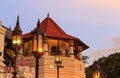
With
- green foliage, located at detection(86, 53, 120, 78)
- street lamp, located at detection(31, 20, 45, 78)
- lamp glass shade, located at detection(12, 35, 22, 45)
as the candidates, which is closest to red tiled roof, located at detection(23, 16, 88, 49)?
green foliage, located at detection(86, 53, 120, 78)

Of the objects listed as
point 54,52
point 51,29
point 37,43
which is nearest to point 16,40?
point 37,43

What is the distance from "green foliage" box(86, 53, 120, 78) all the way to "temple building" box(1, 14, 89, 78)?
651 inches

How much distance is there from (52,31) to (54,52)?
2.70m

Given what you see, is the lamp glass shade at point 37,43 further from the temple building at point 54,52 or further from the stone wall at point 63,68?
the stone wall at point 63,68

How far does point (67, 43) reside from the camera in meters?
44.3

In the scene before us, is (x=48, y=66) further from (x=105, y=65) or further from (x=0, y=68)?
(x=105, y=65)

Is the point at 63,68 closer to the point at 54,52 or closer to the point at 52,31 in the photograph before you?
the point at 54,52

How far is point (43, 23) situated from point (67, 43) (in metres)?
4.06

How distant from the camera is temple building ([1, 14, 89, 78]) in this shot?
130ft

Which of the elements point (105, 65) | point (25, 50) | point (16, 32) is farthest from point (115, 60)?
point (16, 32)

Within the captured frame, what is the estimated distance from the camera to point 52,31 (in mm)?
43312

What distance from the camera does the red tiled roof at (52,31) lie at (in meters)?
42.1

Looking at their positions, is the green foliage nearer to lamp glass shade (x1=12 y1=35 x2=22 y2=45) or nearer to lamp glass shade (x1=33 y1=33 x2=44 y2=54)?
lamp glass shade (x1=12 y1=35 x2=22 y2=45)

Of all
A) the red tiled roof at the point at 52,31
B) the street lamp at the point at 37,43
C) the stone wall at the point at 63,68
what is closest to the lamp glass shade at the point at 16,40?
the street lamp at the point at 37,43
